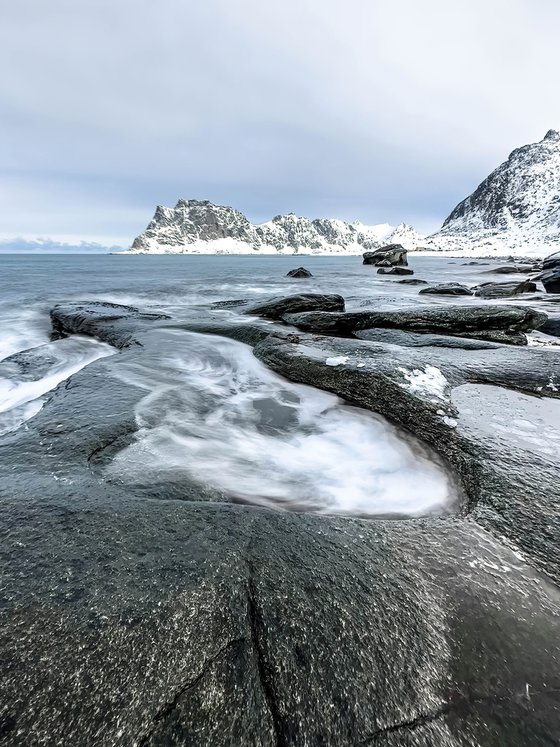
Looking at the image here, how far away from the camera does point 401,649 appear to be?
6.92 ft

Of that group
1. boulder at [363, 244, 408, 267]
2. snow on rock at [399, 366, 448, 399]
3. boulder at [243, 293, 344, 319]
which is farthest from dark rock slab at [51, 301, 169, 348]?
boulder at [363, 244, 408, 267]

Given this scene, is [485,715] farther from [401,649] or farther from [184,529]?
[184,529]

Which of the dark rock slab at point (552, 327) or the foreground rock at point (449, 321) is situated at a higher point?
the foreground rock at point (449, 321)

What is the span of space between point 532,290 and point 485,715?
83.6 ft

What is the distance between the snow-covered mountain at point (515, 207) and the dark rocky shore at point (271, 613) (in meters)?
149

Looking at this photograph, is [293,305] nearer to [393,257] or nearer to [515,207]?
[393,257]

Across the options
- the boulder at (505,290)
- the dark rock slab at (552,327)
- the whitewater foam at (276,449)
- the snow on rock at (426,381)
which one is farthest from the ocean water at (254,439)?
the boulder at (505,290)

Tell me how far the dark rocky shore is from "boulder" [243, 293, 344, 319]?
9863 millimetres

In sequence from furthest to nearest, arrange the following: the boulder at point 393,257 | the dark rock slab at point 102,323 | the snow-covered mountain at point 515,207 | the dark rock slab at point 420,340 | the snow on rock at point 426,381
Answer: the snow-covered mountain at point 515,207 < the boulder at point 393,257 < the dark rock slab at point 102,323 < the dark rock slab at point 420,340 < the snow on rock at point 426,381

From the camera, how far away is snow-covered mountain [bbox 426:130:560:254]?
5507 inches

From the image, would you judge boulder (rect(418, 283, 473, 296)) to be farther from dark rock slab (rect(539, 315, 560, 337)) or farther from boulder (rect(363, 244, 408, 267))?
boulder (rect(363, 244, 408, 267))

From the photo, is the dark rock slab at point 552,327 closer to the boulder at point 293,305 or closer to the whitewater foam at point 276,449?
the boulder at point 293,305

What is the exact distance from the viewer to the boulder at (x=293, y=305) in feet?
43.8

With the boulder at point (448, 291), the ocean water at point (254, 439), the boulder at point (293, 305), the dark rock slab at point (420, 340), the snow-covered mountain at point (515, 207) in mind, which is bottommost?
the boulder at point (448, 291)
